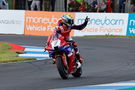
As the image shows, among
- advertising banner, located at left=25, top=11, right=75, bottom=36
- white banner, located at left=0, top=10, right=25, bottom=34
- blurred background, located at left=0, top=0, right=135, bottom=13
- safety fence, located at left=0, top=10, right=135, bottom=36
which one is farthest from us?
blurred background, located at left=0, top=0, right=135, bottom=13

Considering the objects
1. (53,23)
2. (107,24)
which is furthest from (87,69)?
(53,23)

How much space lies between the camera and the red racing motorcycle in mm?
12031

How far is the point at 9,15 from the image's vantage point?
2873 cm

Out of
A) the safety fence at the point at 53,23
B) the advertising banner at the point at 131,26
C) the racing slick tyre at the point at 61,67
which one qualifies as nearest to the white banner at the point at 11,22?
the safety fence at the point at 53,23

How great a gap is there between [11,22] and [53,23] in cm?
244

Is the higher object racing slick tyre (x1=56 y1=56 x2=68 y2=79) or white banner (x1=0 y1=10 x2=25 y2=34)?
racing slick tyre (x1=56 y1=56 x2=68 y2=79)

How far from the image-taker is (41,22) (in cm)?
2838

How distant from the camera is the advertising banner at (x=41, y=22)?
92.4ft

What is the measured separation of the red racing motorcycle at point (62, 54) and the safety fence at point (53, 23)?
47.8ft

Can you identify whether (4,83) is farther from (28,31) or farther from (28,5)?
(28,5)

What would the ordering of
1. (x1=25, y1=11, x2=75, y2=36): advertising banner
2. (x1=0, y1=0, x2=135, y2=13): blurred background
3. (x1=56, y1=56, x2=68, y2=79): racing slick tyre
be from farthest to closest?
(x1=0, y1=0, x2=135, y2=13): blurred background
(x1=25, y1=11, x2=75, y2=36): advertising banner
(x1=56, y1=56, x2=68, y2=79): racing slick tyre

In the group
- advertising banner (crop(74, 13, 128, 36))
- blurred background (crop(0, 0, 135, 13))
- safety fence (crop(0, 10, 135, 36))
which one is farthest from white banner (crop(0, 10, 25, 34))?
advertising banner (crop(74, 13, 128, 36))

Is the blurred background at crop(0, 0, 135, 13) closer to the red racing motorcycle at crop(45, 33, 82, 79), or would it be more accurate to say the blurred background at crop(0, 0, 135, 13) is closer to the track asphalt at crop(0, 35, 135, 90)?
the track asphalt at crop(0, 35, 135, 90)

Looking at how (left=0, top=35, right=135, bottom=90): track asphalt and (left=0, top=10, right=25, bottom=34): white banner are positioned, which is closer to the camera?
(left=0, top=35, right=135, bottom=90): track asphalt
